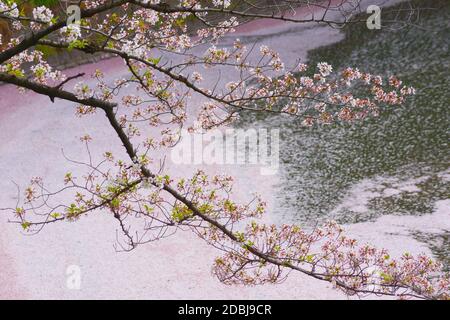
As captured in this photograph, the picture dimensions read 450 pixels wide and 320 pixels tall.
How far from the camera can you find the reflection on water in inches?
263

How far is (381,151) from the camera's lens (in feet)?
25.3

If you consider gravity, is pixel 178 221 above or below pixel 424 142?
below

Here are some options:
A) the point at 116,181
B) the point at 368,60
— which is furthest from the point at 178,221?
the point at 368,60

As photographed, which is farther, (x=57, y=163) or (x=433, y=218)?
(x=57, y=163)

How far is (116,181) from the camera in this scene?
148 inches

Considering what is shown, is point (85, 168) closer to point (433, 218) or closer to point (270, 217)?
point (270, 217)

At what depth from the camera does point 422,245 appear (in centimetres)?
587

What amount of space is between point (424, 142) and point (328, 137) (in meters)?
1.21

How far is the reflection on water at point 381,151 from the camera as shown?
22.0ft
